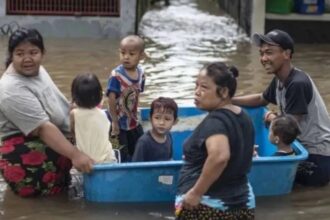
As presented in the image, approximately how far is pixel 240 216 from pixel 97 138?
Answer: 129 centimetres

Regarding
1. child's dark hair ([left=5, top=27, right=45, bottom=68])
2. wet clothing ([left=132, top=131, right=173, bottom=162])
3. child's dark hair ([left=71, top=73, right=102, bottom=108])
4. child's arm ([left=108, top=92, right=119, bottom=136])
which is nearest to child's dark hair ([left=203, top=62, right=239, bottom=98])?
child's dark hair ([left=71, top=73, right=102, bottom=108])

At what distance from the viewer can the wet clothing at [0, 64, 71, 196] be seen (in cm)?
548

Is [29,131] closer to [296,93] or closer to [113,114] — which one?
[113,114]

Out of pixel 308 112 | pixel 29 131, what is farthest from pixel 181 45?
pixel 29 131

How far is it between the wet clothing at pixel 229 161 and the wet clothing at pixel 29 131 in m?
1.22

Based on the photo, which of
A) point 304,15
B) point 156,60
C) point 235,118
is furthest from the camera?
point 304,15

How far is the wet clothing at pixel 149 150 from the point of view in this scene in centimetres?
588

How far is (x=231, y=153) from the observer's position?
15.3 ft

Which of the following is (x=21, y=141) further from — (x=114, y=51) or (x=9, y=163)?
(x=114, y=51)

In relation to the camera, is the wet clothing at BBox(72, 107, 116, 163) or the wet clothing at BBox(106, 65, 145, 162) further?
the wet clothing at BBox(106, 65, 145, 162)

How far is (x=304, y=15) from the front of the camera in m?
13.8

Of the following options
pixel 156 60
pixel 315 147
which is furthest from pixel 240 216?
pixel 156 60

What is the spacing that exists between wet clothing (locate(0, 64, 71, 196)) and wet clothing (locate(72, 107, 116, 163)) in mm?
214

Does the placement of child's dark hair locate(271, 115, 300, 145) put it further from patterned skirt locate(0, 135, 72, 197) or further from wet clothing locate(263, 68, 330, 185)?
patterned skirt locate(0, 135, 72, 197)
